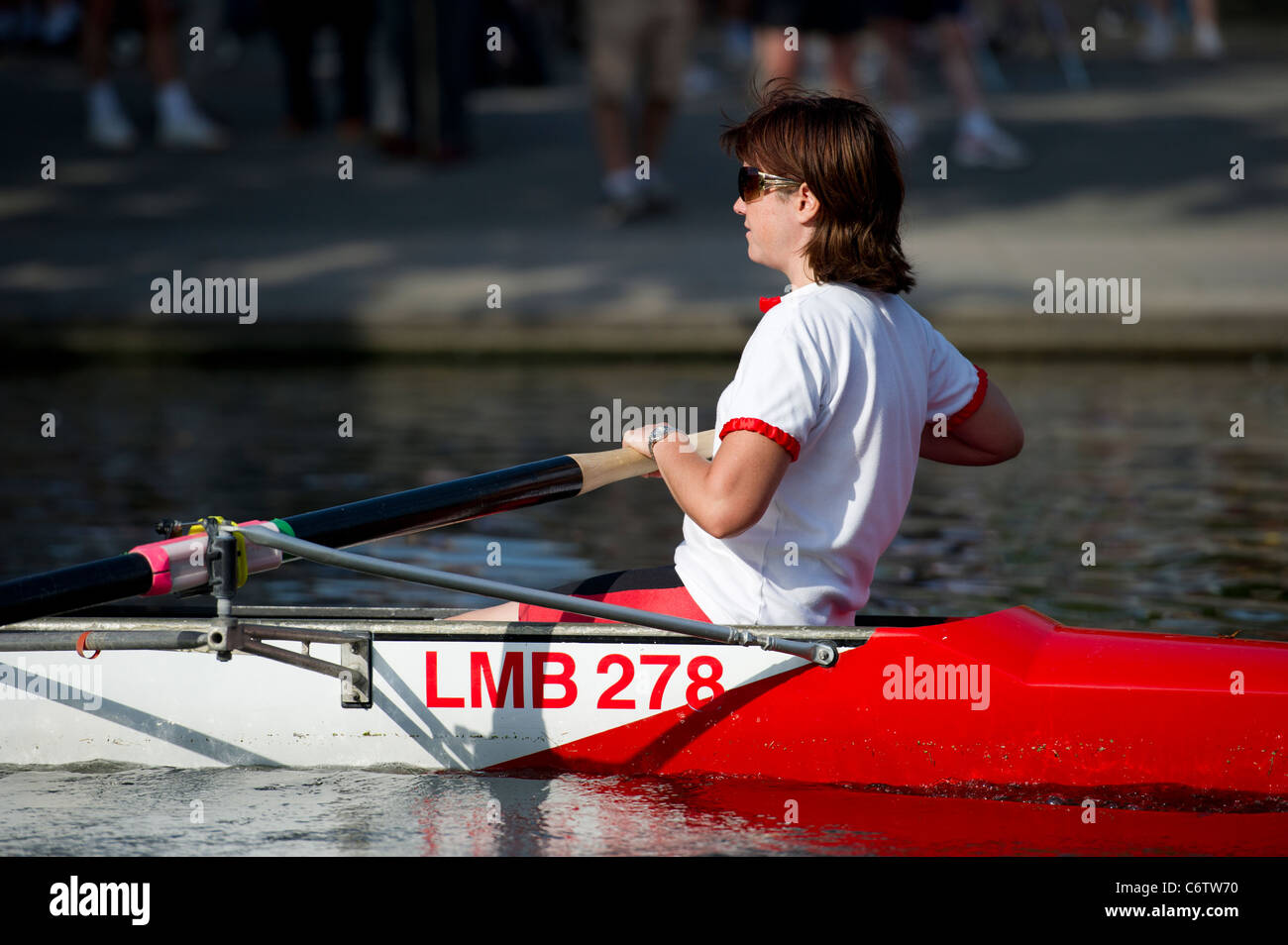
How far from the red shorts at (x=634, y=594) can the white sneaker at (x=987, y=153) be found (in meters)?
10.8

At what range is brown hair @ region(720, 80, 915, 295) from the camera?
3.64 meters

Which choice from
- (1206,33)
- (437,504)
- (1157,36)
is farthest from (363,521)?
(1157,36)

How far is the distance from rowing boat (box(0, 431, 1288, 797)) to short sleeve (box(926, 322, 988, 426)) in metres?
0.47

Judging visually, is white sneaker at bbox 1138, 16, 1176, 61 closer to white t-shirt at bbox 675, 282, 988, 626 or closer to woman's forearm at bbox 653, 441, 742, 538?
white t-shirt at bbox 675, 282, 988, 626

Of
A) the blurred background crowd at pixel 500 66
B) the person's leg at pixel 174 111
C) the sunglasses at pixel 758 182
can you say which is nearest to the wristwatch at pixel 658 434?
the sunglasses at pixel 758 182

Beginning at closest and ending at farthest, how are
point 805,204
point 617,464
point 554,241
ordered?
point 805,204, point 617,464, point 554,241

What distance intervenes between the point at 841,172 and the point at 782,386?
1.46 ft

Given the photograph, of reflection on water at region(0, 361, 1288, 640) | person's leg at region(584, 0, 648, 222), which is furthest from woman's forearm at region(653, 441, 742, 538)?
person's leg at region(584, 0, 648, 222)

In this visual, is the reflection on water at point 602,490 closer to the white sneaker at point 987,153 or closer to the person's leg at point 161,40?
the person's leg at point 161,40

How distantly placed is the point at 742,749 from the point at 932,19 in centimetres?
989

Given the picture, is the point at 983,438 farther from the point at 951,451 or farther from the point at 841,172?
the point at 841,172

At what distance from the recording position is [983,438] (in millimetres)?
4082

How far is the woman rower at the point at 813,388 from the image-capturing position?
3574mm

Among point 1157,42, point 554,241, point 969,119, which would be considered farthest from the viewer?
point 1157,42
